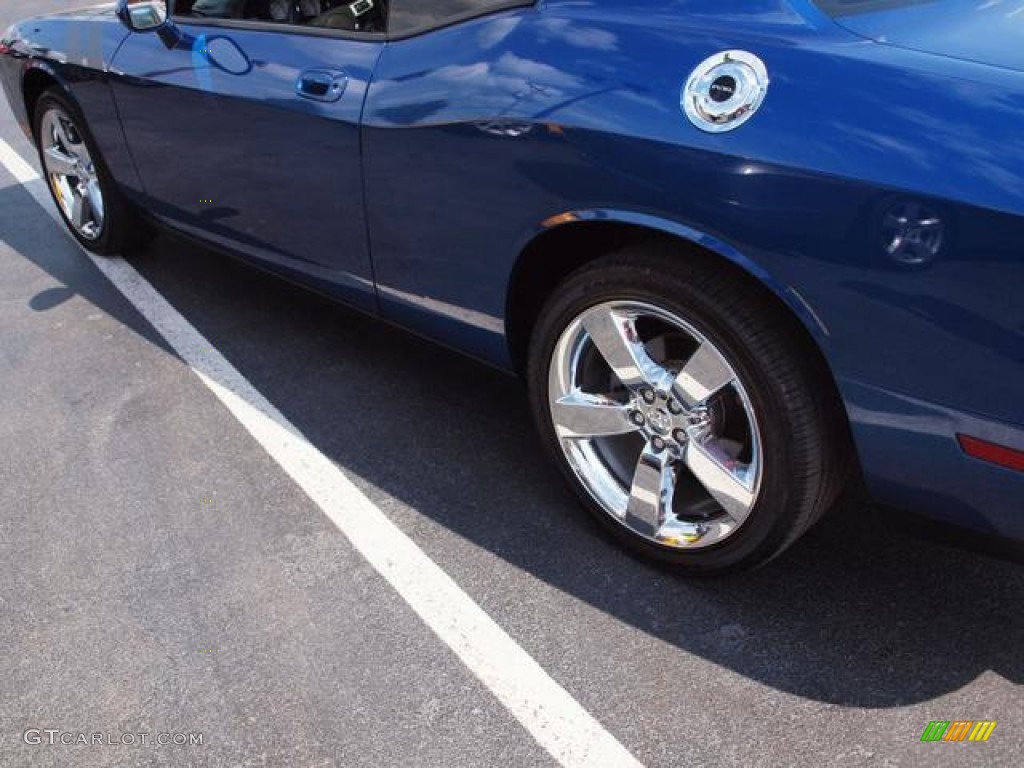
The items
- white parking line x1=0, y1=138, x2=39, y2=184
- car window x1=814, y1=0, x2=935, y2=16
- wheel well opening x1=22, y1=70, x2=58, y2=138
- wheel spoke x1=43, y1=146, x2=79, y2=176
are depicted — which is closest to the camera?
car window x1=814, y1=0, x2=935, y2=16

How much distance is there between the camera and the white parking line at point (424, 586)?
6.81ft

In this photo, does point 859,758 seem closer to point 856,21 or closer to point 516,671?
point 516,671

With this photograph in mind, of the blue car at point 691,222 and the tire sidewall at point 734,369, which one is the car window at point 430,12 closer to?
the blue car at point 691,222

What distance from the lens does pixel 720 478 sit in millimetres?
2244

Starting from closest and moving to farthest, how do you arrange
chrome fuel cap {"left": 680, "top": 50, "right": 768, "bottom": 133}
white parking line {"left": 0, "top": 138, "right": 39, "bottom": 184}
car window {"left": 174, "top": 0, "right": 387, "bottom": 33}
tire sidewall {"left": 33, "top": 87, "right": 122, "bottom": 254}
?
1. chrome fuel cap {"left": 680, "top": 50, "right": 768, "bottom": 133}
2. car window {"left": 174, "top": 0, "right": 387, "bottom": 33}
3. tire sidewall {"left": 33, "top": 87, "right": 122, "bottom": 254}
4. white parking line {"left": 0, "top": 138, "right": 39, "bottom": 184}

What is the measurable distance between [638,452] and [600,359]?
29cm

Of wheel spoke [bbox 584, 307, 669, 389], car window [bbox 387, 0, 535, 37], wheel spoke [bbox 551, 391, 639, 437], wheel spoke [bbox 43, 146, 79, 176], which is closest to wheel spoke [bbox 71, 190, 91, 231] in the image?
wheel spoke [bbox 43, 146, 79, 176]

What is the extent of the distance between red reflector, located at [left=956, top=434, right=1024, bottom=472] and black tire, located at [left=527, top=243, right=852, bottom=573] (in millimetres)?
293

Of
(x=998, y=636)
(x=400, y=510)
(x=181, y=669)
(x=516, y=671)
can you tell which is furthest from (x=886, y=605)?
(x=181, y=669)

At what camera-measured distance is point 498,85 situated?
2.28 m

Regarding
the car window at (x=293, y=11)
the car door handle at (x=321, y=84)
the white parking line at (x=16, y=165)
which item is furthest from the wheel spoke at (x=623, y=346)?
the white parking line at (x=16, y=165)

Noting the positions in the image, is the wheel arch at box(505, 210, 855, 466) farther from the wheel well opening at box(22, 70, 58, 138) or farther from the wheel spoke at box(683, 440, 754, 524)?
the wheel well opening at box(22, 70, 58, 138)

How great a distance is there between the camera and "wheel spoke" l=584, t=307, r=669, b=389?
2291 mm

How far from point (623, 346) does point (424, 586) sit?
814mm
